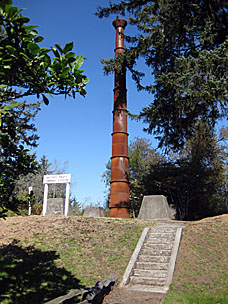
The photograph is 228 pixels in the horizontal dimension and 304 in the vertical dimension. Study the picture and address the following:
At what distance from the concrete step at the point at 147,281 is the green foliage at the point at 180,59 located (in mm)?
7822

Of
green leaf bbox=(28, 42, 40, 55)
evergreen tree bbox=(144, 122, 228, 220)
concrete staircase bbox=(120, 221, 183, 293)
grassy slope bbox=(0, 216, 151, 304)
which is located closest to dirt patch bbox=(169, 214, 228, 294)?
concrete staircase bbox=(120, 221, 183, 293)

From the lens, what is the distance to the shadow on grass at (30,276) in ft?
17.7

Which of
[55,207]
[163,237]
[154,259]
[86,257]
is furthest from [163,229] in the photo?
[55,207]

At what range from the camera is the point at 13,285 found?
5.64 m

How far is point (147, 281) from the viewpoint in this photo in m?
7.63

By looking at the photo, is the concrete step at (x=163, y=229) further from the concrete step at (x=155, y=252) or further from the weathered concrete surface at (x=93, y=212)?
the weathered concrete surface at (x=93, y=212)

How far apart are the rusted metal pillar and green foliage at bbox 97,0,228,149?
1079 millimetres

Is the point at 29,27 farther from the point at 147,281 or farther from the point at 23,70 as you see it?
the point at 147,281

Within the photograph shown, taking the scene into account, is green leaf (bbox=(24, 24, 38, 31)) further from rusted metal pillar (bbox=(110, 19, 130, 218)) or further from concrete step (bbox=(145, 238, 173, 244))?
rusted metal pillar (bbox=(110, 19, 130, 218))

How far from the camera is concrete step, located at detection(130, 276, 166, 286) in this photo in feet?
24.5

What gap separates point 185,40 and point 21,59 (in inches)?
543

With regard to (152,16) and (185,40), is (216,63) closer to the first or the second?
(185,40)

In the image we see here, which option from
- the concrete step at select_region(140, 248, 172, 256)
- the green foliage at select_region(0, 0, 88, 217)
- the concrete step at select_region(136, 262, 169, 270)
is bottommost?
the concrete step at select_region(136, 262, 169, 270)

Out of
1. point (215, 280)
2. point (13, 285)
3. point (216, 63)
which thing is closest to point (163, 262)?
point (215, 280)
